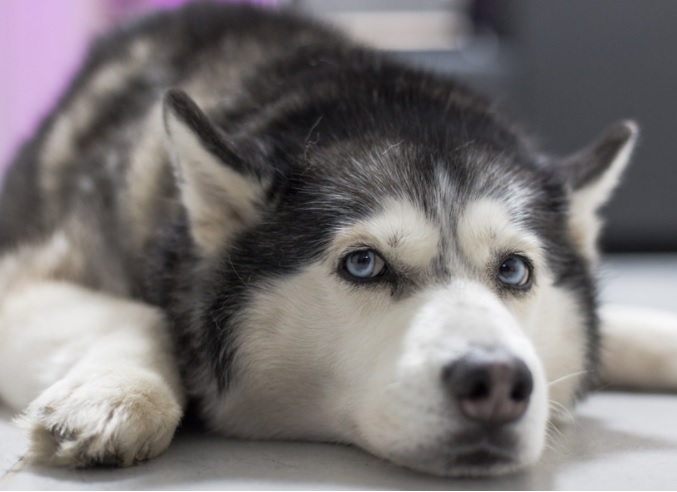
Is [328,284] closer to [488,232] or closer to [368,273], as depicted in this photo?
[368,273]

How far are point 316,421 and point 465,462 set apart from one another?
46 centimetres

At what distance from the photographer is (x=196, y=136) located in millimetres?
2035

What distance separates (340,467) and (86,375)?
0.59 m

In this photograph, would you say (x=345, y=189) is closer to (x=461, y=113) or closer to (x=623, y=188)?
(x=461, y=113)

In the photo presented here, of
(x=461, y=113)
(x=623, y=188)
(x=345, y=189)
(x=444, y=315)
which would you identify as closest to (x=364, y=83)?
(x=461, y=113)

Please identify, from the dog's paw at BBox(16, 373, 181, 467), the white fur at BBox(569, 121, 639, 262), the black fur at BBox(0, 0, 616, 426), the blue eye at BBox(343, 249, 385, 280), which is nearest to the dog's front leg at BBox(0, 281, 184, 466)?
the dog's paw at BBox(16, 373, 181, 467)

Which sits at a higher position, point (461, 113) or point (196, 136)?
point (461, 113)

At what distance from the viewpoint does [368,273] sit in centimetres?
200

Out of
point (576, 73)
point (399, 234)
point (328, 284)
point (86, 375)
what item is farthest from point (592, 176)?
point (576, 73)

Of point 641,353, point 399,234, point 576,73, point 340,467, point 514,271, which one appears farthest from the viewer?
point 576,73

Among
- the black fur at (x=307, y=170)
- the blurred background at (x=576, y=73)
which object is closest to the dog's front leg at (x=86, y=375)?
the black fur at (x=307, y=170)

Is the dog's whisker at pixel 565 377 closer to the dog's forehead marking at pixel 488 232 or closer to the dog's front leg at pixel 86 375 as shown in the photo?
the dog's forehead marking at pixel 488 232

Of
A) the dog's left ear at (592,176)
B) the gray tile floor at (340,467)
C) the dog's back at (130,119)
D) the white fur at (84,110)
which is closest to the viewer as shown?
the gray tile floor at (340,467)

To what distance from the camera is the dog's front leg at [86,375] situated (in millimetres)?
1802
